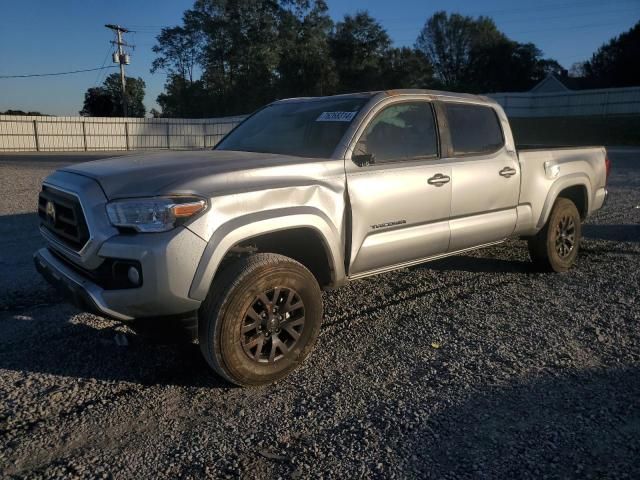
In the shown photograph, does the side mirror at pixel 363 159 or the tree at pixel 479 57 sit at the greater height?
the tree at pixel 479 57

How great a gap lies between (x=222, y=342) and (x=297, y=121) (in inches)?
87.7

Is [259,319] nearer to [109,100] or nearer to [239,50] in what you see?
[239,50]

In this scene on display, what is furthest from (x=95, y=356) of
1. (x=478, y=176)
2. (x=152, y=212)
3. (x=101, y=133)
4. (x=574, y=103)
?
(x=574, y=103)

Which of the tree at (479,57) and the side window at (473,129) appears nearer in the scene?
the side window at (473,129)

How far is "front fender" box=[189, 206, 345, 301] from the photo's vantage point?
3.18 meters

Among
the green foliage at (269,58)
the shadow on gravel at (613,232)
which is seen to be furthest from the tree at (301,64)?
the shadow on gravel at (613,232)

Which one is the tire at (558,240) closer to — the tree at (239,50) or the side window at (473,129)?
the side window at (473,129)

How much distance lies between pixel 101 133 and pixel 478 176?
108ft

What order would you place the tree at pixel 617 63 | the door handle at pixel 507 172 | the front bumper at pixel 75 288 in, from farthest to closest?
the tree at pixel 617 63, the door handle at pixel 507 172, the front bumper at pixel 75 288

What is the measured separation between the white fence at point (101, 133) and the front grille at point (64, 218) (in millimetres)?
31878

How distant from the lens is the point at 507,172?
525 cm

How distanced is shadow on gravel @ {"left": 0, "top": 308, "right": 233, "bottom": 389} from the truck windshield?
67.8 inches

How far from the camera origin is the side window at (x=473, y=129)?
16.3ft

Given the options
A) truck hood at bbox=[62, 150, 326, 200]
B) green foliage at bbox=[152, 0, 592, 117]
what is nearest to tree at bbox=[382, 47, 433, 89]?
green foliage at bbox=[152, 0, 592, 117]
